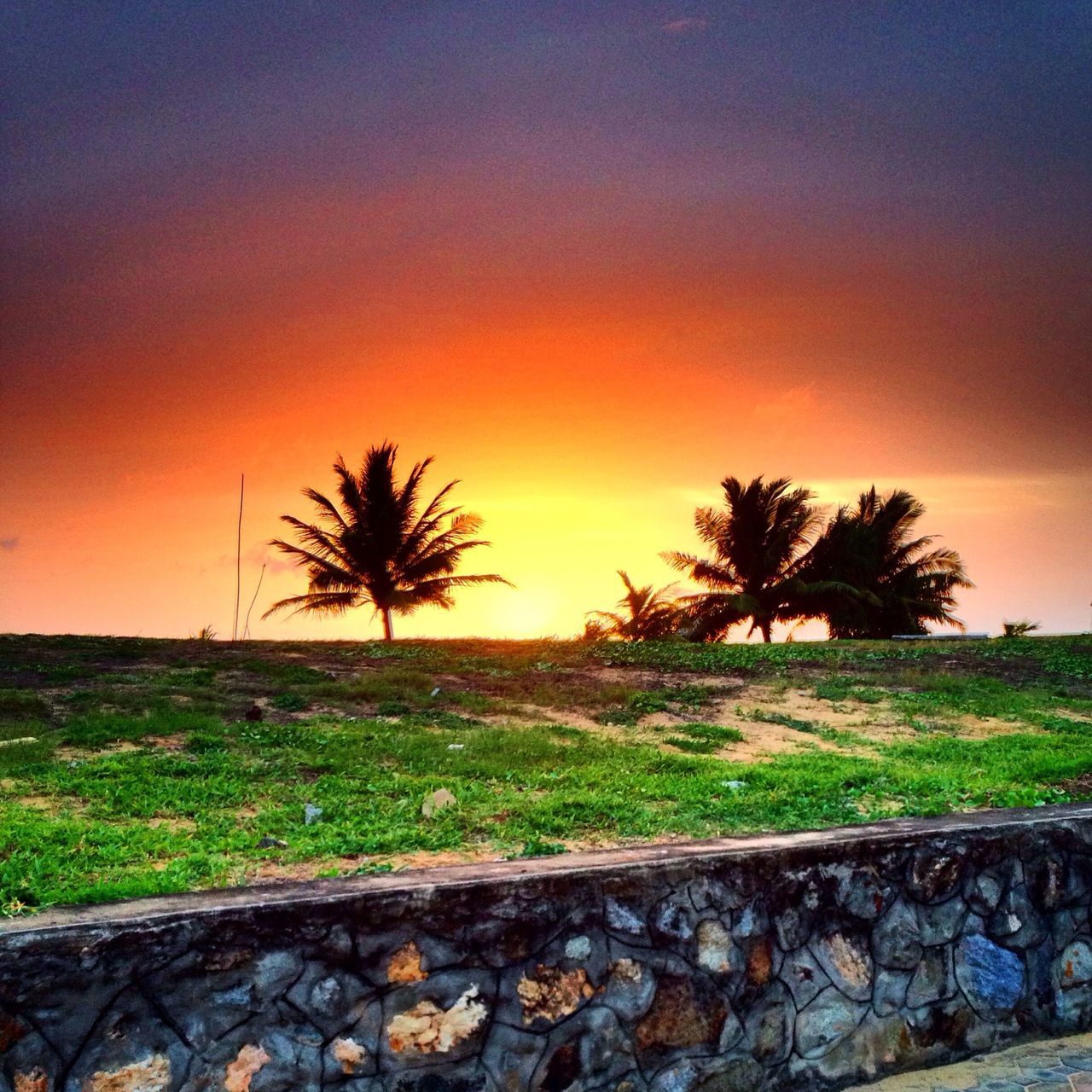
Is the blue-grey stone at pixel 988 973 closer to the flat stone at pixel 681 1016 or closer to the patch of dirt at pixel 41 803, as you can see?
the flat stone at pixel 681 1016

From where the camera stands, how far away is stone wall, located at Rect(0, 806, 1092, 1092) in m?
3.38

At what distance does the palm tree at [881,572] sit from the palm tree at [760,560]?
0.81 metres

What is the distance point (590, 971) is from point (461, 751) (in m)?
6.09

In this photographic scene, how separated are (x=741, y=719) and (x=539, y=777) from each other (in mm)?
4938

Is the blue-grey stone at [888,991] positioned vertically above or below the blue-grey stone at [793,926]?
below

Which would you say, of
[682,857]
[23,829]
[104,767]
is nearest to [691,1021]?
[682,857]

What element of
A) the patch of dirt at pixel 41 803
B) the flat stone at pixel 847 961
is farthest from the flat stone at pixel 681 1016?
the patch of dirt at pixel 41 803

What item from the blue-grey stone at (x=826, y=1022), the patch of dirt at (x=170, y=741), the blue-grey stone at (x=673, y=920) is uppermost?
the patch of dirt at (x=170, y=741)

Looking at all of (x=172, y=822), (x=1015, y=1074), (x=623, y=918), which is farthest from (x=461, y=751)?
(x=1015, y=1074)

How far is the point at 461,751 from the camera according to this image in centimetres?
1001

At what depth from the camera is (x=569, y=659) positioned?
58.7 feet

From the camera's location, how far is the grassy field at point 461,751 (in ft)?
21.6

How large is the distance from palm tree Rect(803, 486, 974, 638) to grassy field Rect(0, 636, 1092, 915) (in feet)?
37.9

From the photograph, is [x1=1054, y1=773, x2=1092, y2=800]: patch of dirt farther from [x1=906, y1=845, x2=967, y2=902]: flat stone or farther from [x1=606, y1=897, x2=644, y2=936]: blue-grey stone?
[x1=606, y1=897, x2=644, y2=936]: blue-grey stone
